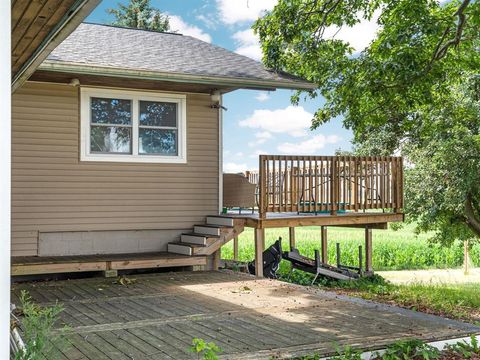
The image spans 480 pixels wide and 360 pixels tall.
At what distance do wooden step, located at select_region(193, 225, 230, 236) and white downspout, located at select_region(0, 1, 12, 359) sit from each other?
7460 millimetres

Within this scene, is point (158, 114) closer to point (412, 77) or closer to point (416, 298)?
point (412, 77)

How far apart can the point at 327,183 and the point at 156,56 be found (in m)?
3.92

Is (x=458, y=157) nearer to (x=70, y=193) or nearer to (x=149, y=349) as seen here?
(x=70, y=193)

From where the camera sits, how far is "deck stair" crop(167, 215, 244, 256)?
32.3 feet

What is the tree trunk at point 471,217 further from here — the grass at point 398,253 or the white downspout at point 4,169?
the white downspout at point 4,169

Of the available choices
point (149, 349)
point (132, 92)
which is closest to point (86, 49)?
point (132, 92)

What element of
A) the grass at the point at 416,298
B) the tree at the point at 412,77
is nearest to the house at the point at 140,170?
the grass at the point at 416,298

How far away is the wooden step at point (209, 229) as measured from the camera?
996cm

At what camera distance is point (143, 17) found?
3341cm

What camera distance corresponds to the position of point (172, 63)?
1002 centimetres

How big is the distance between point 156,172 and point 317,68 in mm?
5317

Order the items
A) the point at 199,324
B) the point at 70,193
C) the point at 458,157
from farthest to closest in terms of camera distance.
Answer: the point at 458,157 → the point at 70,193 → the point at 199,324

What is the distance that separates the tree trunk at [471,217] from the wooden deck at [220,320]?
928 centimetres

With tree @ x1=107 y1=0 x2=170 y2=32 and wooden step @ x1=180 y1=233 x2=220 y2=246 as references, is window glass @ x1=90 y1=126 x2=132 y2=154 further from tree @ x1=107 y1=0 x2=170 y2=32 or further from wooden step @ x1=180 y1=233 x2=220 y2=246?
tree @ x1=107 y1=0 x2=170 y2=32
